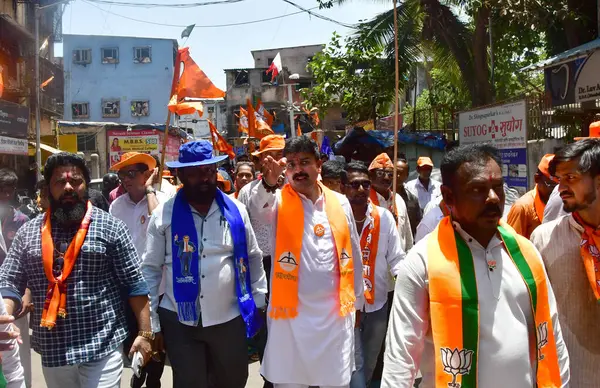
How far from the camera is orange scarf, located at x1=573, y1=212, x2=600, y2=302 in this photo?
2.75 meters

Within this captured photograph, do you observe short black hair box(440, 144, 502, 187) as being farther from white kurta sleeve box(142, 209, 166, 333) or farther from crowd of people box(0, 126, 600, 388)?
white kurta sleeve box(142, 209, 166, 333)

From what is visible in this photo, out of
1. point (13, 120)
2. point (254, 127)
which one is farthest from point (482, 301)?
point (13, 120)

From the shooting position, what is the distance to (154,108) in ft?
155

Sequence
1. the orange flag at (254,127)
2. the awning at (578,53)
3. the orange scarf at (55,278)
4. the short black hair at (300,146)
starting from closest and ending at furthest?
the orange scarf at (55,278)
the short black hair at (300,146)
the awning at (578,53)
the orange flag at (254,127)

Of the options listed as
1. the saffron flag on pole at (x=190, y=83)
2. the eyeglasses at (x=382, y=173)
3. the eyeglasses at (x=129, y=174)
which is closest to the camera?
the eyeglasses at (x=129, y=174)

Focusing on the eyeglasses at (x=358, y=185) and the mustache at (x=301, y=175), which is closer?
the mustache at (x=301, y=175)

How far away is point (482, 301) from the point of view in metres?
2.38

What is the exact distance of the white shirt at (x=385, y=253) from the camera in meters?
4.88

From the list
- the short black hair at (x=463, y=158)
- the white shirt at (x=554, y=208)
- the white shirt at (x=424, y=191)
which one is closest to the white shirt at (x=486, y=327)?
the short black hair at (x=463, y=158)

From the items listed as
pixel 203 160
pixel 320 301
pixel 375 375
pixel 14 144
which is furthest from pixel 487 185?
pixel 14 144

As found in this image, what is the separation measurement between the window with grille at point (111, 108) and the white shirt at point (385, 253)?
147 feet

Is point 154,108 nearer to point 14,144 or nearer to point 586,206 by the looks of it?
point 14,144

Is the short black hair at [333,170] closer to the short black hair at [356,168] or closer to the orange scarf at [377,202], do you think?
the short black hair at [356,168]

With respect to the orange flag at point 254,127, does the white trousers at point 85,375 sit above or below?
below
